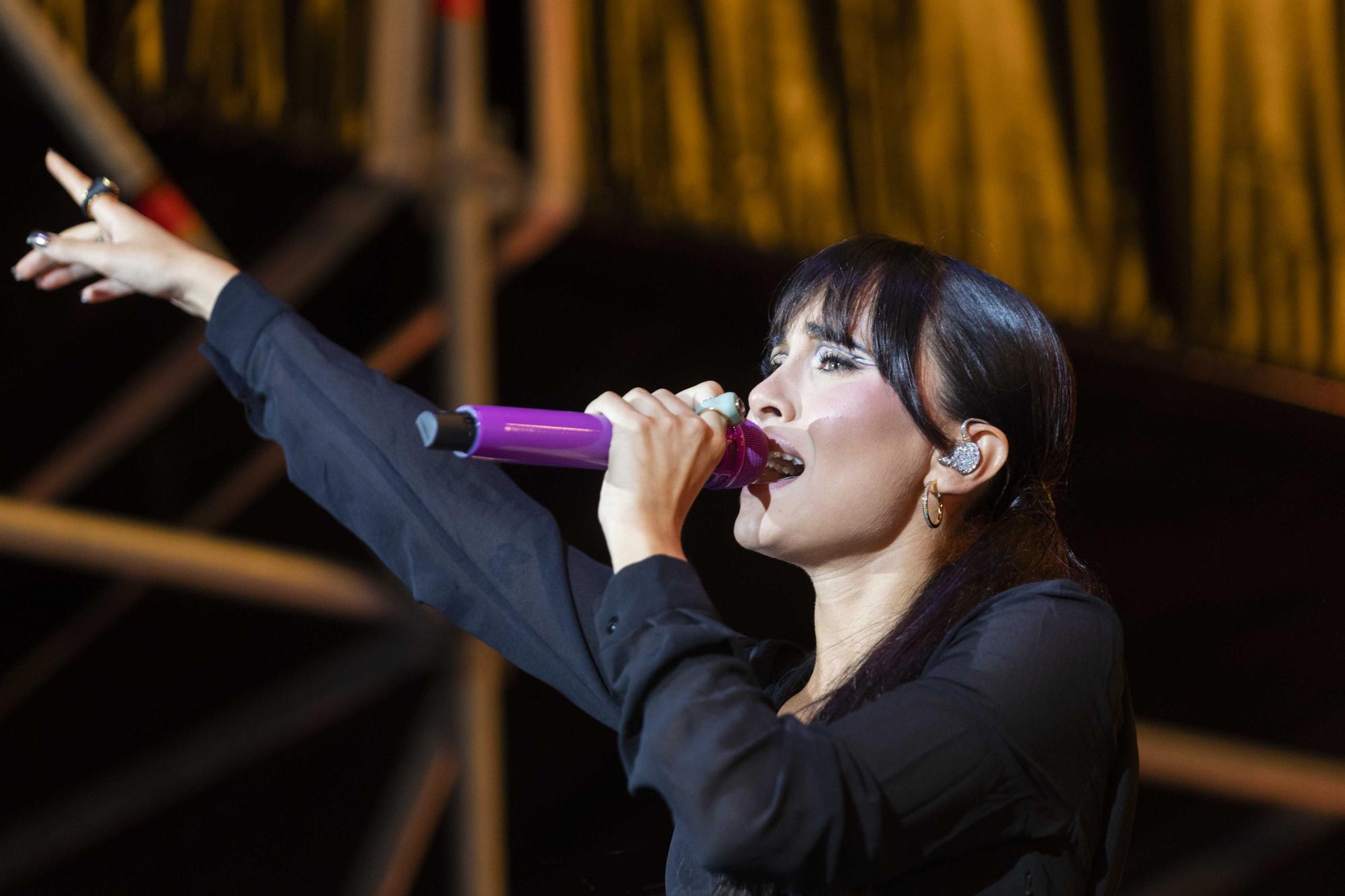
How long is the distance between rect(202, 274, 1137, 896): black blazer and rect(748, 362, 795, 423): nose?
0.18 m

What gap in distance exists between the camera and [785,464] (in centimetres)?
101

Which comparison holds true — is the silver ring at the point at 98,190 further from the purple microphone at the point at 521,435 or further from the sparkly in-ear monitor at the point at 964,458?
the sparkly in-ear monitor at the point at 964,458

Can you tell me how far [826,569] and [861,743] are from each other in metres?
0.29

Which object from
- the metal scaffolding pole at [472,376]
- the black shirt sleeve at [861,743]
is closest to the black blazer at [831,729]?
the black shirt sleeve at [861,743]

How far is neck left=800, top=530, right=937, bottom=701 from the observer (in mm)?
1033

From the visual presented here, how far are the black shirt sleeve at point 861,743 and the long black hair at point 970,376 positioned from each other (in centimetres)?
13

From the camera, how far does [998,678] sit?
2.71 feet

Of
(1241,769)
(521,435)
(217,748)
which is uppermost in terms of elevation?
(521,435)

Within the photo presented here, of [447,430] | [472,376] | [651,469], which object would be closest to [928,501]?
[651,469]

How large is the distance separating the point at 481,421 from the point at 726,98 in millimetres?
1892

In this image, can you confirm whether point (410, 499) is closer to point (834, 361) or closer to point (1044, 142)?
point (834, 361)

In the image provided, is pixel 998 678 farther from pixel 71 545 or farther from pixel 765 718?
pixel 71 545

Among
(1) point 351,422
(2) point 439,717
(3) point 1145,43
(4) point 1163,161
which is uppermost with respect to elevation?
(1) point 351,422

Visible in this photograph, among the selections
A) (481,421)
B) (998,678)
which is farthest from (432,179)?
(998,678)
